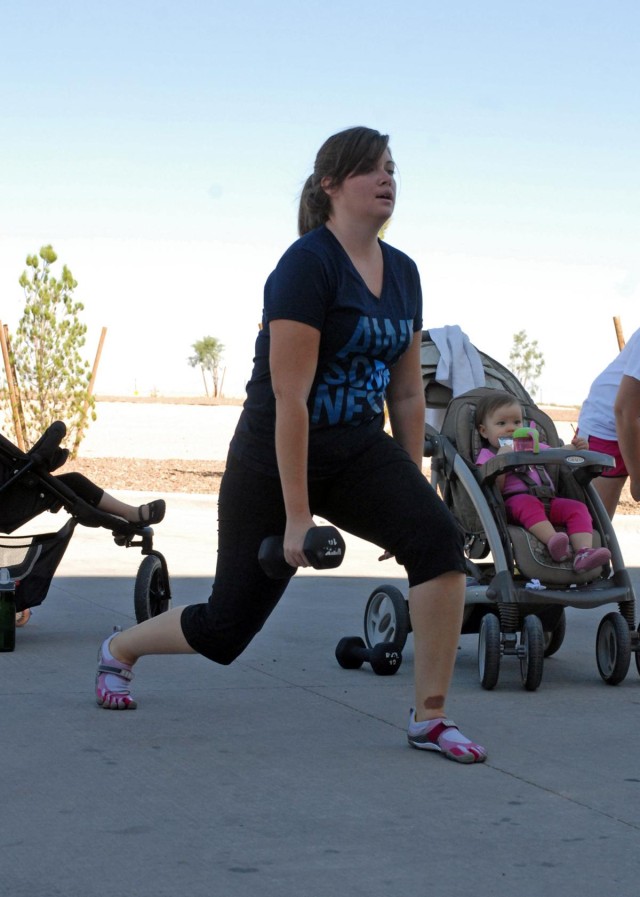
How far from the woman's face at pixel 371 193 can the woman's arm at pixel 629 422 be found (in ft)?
6.27

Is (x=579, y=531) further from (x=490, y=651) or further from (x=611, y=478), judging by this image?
(x=611, y=478)

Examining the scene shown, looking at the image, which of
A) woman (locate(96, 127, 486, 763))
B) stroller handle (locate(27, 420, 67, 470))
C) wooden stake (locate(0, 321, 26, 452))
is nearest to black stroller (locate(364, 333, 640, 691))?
woman (locate(96, 127, 486, 763))

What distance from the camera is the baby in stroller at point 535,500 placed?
5.73m

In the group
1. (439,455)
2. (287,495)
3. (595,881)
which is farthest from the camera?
(439,455)

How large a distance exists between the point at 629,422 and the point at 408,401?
1.65 m

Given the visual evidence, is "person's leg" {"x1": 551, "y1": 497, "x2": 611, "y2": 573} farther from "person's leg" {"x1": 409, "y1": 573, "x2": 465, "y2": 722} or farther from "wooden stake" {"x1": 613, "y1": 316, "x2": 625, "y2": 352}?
"wooden stake" {"x1": 613, "y1": 316, "x2": 625, "y2": 352}

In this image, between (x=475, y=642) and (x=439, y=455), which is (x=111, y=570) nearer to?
(x=475, y=642)

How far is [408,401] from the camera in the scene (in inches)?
186

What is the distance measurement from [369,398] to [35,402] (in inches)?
613

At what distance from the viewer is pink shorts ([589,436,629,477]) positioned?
6.72 m

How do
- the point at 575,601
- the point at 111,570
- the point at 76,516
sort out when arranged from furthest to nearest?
the point at 111,570 → the point at 76,516 → the point at 575,601

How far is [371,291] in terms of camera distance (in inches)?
173

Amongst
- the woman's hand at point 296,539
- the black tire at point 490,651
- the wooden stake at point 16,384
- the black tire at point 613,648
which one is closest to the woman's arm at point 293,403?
the woman's hand at point 296,539

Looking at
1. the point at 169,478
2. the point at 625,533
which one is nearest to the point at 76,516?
the point at 625,533
